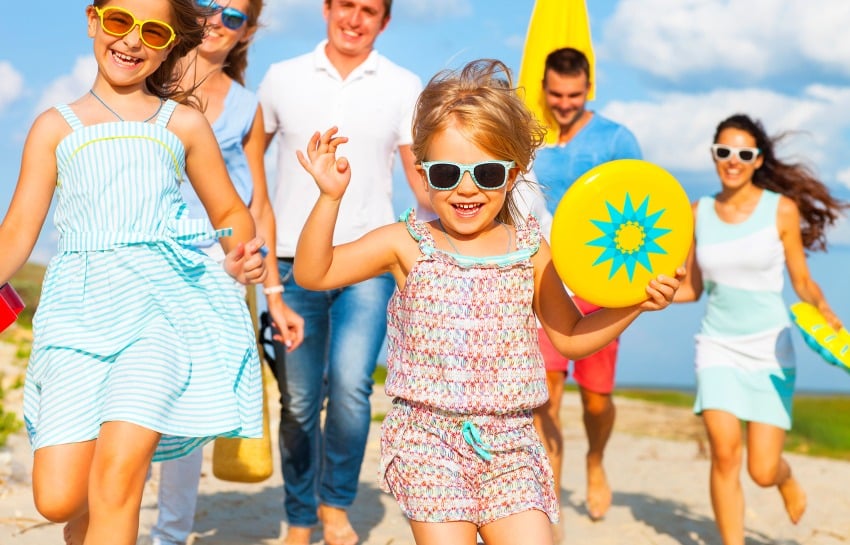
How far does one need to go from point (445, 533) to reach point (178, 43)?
70.2 inches

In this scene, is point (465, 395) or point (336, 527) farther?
point (336, 527)

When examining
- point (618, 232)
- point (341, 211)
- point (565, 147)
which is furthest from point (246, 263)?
point (565, 147)

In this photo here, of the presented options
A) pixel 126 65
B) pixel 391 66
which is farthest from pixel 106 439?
pixel 391 66

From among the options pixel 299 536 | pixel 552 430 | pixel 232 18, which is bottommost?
pixel 299 536

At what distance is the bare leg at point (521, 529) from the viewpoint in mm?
3191

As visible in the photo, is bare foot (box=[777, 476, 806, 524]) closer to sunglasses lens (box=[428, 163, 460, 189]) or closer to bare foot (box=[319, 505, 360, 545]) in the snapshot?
bare foot (box=[319, 505, 360, 545])

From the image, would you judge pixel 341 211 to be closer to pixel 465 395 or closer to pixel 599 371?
pixel 465 395

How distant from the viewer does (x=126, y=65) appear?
3502mm

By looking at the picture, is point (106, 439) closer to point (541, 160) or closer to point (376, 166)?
point (376, 166)

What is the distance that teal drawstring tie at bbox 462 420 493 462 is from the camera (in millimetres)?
3260

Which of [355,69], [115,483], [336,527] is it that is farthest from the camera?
[336,527]

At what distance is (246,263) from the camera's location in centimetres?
351

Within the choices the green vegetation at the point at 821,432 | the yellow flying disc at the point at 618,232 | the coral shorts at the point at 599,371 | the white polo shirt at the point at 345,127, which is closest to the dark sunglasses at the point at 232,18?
the white polo shirt at the point at 345,127

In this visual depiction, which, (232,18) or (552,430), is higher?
(232,18)
